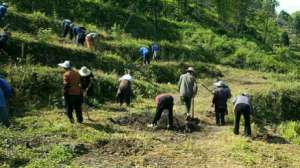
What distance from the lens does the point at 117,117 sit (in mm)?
17594

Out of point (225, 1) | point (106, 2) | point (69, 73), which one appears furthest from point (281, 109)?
point (225, 1)

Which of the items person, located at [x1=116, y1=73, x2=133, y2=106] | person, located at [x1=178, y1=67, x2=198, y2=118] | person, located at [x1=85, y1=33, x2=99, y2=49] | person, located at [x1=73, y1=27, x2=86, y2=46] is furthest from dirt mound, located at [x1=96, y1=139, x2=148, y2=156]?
person, located at [x1=73, y1=27, x2=86, y2=46]

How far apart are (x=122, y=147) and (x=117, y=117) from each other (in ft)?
12.8

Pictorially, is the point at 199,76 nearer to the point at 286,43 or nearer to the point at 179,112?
the point at 179,112

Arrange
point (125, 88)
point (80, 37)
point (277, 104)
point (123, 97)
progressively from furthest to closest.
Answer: point (80, 37), point (277, 104), point (123, 97), point (125, 88)

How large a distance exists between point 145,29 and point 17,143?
35609 mm

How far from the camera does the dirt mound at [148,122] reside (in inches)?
666

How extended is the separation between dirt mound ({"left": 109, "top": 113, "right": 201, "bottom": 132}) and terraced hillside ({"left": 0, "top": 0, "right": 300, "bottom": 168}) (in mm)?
35

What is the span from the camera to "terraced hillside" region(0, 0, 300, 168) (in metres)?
13.2

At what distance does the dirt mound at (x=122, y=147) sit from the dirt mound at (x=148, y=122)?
2.38m

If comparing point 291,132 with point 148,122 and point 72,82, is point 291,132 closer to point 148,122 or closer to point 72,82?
point 148,122

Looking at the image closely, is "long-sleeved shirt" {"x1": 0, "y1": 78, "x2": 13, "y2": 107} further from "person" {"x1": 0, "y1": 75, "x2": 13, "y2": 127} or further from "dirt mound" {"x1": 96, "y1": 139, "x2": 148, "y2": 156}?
"dirt mound" {"x1": 96, "y1": 139, "x2": 148, "y2": 156}

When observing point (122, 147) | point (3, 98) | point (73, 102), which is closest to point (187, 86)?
point (73, 102)

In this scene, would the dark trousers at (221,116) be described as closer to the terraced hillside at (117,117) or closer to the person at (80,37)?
the terraced hillside at (117,117)
